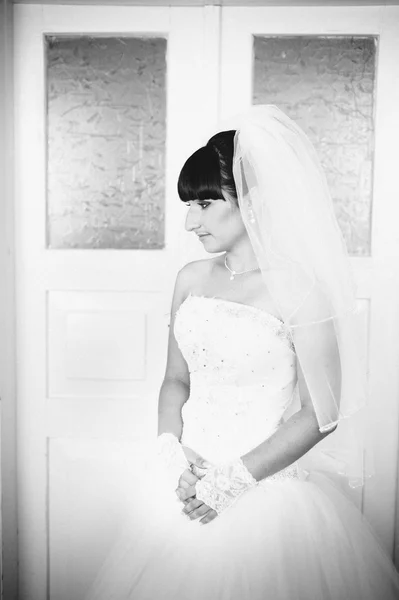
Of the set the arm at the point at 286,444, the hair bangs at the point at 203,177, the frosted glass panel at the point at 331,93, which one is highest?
the frosted glass panel at the point at 331,93

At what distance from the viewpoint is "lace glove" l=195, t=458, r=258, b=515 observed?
4.83ft

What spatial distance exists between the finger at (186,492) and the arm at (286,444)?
0.47 feet

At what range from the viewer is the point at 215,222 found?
1.62 m

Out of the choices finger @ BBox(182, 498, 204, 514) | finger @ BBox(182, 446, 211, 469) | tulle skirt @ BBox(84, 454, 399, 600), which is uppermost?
finger @ BBox(182, 446, 211, 469)

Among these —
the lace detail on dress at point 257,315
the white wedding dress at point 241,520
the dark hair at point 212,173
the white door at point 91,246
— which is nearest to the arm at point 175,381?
the white wedding dress at point 241,520

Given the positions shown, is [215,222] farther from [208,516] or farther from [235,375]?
[208,516]

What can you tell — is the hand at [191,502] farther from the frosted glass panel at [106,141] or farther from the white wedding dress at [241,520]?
the frosted glass panel at [106,141]

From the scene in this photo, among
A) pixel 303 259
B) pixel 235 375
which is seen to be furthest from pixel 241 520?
pixel 303 259

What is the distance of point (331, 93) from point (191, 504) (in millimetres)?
1556

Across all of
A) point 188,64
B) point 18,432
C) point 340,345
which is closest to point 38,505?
point 18,432

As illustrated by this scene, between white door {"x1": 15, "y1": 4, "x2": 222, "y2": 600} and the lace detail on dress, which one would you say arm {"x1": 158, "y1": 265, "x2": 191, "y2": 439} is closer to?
the lace detail on dress

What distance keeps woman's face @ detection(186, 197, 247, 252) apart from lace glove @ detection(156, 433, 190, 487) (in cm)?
51

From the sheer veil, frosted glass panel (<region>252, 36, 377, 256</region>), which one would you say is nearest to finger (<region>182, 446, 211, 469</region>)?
the sheer veil

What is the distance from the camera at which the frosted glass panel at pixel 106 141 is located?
2.30 meters
